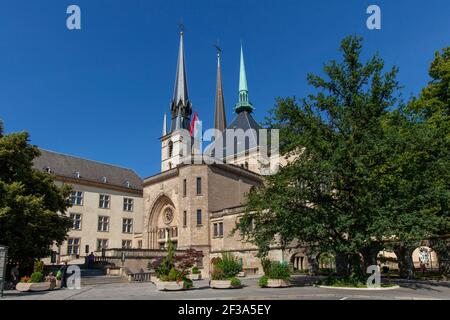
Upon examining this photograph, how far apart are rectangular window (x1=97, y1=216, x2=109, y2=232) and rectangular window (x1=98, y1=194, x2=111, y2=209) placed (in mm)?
1510

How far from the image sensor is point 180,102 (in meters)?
80.5

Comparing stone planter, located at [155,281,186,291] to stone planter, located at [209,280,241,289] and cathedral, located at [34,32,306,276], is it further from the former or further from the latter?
cathedral, located at [34,32,306,276]

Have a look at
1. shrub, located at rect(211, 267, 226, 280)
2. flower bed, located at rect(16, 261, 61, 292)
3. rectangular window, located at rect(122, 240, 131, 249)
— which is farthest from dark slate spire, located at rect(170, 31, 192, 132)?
shrub, located at rect(211, 267, 226, 280)

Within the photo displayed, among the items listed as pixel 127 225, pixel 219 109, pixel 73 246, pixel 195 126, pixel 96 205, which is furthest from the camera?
pixel 219 109

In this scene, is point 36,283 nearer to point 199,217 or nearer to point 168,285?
point 168,285

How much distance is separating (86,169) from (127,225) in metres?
9.81

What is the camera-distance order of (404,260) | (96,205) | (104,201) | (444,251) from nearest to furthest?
(444,251) → (404,260) → (96,205) → (104,201)

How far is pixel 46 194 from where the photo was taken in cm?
2741

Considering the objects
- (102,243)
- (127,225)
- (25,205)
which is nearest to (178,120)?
(127,225)

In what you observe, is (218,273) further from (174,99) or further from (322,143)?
(174,99)

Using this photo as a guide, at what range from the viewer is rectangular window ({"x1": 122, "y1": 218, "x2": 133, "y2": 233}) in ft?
178

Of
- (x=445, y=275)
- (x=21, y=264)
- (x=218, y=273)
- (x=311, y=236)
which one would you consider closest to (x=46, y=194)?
(x=21, y=264)

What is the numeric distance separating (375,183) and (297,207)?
411 centimetres

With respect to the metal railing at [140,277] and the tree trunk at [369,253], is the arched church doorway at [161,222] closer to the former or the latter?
the metal railing at [140,277]
